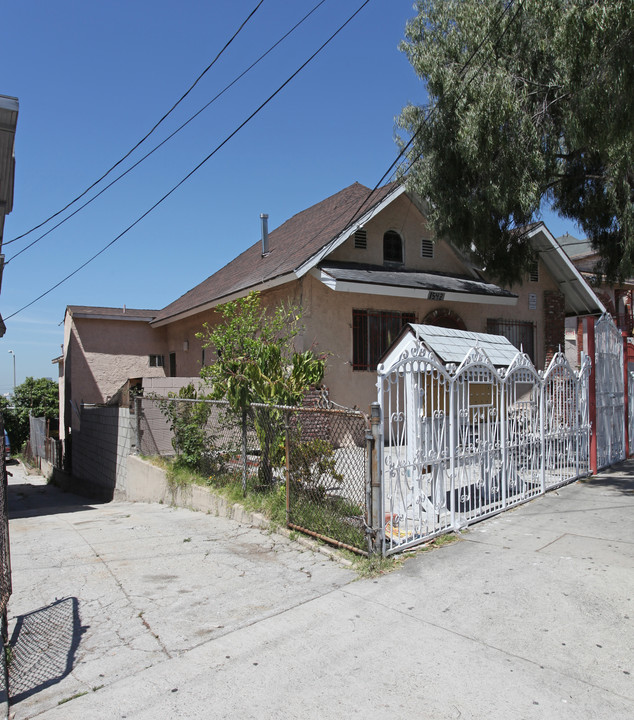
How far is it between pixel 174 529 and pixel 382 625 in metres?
3.89

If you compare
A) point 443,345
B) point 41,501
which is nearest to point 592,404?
point 443,345

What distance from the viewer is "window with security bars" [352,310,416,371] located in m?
12.1

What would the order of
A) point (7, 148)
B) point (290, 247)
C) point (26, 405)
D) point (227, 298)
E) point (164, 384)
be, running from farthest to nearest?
point (26, 405), point (290, 247), point (227, 298), point (164, 384), point (7, 148)

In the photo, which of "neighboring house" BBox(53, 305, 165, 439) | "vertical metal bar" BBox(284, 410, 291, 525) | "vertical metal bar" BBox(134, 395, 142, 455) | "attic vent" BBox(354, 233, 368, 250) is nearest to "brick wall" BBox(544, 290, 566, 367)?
"attic vent" BBox(354, 233, 368, 250)

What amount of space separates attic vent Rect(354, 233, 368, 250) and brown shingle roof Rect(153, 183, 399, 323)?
1.26 ft

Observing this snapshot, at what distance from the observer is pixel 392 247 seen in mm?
13320

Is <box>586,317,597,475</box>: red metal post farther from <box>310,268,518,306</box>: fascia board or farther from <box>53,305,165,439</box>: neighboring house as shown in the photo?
<box>53,305,165,439</box>: neighboring house

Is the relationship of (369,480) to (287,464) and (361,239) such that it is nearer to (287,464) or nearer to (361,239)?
(287,464)

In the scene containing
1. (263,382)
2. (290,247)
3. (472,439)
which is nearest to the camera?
(472,439)

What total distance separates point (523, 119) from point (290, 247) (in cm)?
595

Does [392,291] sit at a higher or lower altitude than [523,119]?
lower

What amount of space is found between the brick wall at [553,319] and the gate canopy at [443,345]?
875cm

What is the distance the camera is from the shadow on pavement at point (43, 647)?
3541 millimetres

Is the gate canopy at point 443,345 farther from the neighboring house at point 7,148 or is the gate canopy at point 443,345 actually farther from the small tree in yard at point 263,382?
the neighboring house at point 7,148
